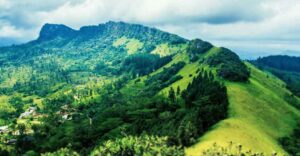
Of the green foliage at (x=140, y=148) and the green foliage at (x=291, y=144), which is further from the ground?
the green foliage at (x=140, y=148)

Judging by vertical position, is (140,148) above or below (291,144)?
above

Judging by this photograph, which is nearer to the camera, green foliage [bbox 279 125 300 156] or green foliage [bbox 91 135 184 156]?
green foliage [bbox 91 135 184 156]

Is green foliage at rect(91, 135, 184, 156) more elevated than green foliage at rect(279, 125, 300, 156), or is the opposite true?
green foliage at rect(91, 135, 184, 156)

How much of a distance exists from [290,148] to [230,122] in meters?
31.0

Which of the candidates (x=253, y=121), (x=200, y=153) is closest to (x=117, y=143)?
(x=200, y=153)

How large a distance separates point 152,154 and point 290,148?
82.6 meters

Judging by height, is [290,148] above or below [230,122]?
below

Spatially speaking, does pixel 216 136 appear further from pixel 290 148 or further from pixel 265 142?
pixel 290 148

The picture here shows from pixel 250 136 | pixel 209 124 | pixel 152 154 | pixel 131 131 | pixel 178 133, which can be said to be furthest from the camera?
pixel 131 131

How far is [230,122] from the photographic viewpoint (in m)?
178

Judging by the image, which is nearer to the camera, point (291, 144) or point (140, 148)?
point (140, 148)

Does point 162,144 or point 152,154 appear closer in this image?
point 152,154

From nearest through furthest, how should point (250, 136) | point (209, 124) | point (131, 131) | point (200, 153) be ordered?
point (200, 153) → point (250, 136) → point (209, 124) → point (131, 131)

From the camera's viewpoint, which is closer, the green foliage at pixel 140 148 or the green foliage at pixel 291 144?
the green foliage at pixel 140 148
